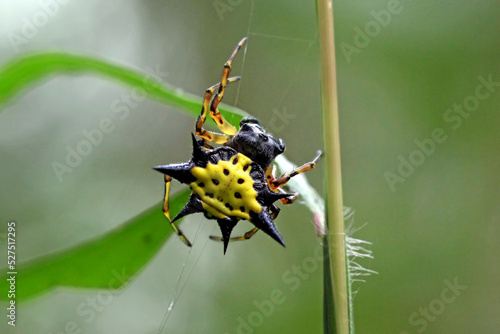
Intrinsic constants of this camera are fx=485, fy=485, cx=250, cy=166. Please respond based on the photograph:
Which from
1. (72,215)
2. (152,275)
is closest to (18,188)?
(72,215)

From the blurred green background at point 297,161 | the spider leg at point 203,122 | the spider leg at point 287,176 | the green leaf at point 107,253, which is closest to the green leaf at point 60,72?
the green leaf at point 107,253

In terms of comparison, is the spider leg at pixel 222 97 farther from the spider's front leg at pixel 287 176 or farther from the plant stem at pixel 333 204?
the plant stem at pixel 333 204

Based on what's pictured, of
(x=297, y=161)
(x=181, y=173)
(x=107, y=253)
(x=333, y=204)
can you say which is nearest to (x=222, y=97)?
(x=181, y=173)

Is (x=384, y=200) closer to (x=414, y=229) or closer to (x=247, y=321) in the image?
(x=414, y=229)

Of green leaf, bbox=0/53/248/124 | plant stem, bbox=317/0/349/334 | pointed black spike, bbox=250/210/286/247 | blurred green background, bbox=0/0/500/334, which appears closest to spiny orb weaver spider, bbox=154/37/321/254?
pointed black spike, bbox=250/210/286/247

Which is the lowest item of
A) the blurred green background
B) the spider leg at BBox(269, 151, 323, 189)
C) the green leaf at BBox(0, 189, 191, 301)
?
the green leaf at BBox(0, 189, 191, 301)

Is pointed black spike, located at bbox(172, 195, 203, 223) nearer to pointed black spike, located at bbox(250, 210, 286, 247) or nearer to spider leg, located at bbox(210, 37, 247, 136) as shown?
pointed black spike, located at bbox(250, 210, 286, 247)
